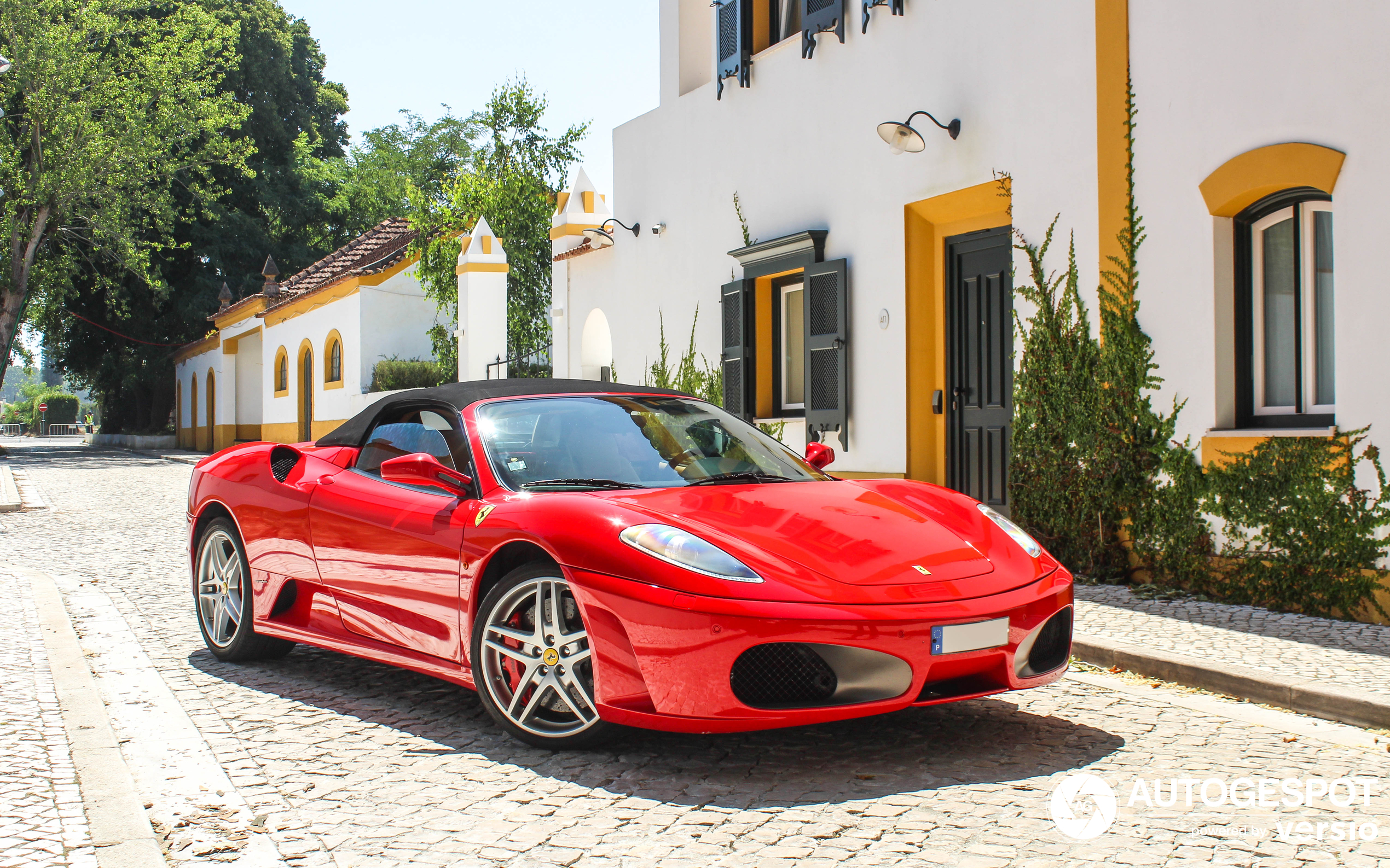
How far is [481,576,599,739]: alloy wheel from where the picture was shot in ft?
12.9

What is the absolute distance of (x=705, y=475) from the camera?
467cm

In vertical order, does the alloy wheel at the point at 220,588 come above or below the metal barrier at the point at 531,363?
below

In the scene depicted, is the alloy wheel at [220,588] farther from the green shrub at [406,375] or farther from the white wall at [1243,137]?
the green shrub at [406,375]

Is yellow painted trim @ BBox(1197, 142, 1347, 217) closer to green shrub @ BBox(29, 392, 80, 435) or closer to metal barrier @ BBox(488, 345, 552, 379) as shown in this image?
metal barrier @ BBox(488, 345, 552, 379)

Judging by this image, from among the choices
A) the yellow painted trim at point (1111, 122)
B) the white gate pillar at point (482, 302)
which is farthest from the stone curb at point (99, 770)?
the white gate pillar at point (482, 302)

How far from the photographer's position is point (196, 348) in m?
46.7

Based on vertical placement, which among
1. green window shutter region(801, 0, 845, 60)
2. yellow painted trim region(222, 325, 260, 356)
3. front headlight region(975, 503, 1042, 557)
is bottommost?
front headlight region(975, 503, 1042, 557)

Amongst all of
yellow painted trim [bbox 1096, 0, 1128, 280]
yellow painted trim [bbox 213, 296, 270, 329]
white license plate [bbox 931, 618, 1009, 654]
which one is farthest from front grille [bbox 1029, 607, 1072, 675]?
yellow painted trim [bbox 213, 296, 270, 329]

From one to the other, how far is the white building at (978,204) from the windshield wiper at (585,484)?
174 inches

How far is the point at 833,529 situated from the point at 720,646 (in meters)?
0.70

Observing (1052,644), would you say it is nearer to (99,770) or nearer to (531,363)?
(99,770)

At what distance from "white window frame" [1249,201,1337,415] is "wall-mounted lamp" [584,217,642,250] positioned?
30.2ft

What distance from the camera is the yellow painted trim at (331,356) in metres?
30.8

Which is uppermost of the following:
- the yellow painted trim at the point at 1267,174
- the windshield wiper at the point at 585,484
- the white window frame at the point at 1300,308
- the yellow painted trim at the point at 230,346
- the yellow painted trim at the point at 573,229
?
the yellow painted trim at the point at 230,346
